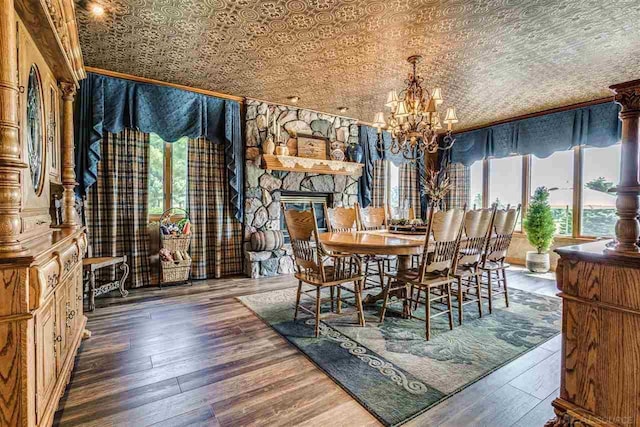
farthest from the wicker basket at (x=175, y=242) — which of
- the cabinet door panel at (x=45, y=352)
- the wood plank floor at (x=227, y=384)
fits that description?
the cabinet door panel at (x=45, y=352)

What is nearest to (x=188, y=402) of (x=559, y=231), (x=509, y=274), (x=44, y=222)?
(x=44, y=222)

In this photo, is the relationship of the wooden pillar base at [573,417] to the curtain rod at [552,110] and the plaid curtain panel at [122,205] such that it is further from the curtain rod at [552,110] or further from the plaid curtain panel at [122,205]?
the curtain rod at [552,110]

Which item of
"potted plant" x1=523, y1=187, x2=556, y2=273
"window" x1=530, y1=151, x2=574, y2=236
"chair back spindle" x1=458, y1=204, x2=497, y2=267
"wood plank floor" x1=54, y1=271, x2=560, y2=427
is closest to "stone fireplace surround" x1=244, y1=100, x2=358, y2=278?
"wood plank floor" x1=54, y1=271, x2=560, y2=427

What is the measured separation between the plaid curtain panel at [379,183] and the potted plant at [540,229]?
2.43 m

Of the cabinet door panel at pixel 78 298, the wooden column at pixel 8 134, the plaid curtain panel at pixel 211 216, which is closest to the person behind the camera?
the wooden column at pixel 8 134

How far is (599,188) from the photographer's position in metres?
5.04

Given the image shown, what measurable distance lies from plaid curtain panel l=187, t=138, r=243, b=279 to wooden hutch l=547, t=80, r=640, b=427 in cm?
400

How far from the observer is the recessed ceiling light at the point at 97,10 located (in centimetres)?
247

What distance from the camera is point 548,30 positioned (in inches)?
110

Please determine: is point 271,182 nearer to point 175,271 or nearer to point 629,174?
point 175,271

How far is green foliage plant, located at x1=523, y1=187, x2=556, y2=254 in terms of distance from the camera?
16.4ft

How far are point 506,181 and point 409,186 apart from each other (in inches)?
70.9

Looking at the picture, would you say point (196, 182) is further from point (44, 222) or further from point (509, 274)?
point (509, 274)

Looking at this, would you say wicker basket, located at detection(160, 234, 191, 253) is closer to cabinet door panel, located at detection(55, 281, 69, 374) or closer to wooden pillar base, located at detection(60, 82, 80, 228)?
wooden pillar base, located at detection(60, 82, 80, 228)
